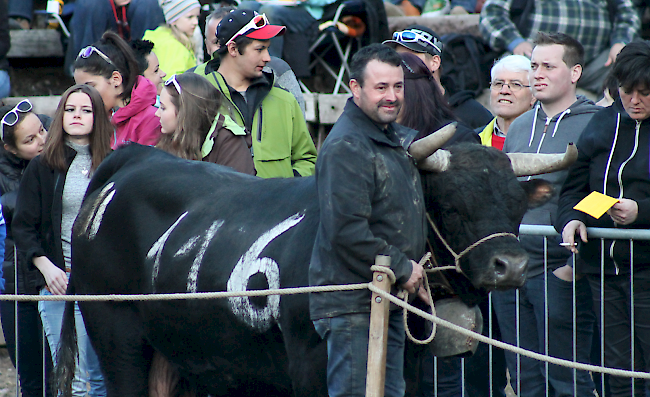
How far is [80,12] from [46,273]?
4.42 metres

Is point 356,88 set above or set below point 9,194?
above

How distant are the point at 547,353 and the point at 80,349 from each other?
2.75 meters

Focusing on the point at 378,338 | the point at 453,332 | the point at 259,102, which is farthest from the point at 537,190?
the point at 259,102

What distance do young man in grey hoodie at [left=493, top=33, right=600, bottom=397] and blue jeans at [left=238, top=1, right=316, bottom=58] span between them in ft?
11.9

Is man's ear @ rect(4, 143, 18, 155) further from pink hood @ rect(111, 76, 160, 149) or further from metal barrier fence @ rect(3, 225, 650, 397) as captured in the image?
metal barrier fence @ rect(3, 225, 650, 397)

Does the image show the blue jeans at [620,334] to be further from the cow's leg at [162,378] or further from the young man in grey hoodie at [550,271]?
the cow's leg at [162,378]

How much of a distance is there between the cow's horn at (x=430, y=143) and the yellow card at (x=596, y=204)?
1148 mm

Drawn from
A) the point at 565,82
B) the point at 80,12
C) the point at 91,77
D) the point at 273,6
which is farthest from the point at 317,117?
the point at 565,82

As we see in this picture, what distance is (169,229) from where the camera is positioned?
4.24 metres

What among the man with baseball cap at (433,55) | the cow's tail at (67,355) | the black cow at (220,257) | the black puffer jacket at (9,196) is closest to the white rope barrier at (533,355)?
the black cow at (220,257)

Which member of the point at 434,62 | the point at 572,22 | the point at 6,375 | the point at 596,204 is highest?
the point at 572,22

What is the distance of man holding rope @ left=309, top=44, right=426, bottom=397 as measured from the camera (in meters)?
3.24

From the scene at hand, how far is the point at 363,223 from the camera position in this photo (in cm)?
322

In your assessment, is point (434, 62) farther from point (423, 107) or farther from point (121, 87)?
point (121, 87)
